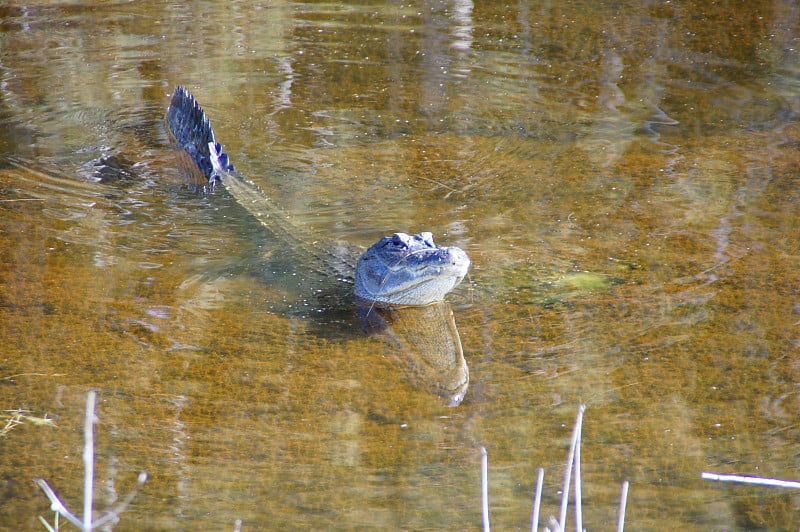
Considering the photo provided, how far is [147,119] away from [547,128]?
3.14 meters

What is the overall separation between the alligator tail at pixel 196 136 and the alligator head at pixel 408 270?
1.88m

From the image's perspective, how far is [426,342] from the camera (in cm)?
394

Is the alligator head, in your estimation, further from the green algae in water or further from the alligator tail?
the alligator tail

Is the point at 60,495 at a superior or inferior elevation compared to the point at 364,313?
superior

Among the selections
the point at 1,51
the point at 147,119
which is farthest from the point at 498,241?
the point at 1,51

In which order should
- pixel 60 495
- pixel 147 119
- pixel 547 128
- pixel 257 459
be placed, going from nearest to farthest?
pixel 60 495 < pixel 257 459 < pixel 547 128 < pixel 147 119

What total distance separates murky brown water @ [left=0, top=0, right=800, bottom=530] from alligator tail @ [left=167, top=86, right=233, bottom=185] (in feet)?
0.57

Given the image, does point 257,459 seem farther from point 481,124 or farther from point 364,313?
point 481,124

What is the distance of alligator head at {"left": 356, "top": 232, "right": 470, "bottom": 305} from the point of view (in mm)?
4027

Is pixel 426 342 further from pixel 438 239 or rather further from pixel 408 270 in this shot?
pixel 438 239

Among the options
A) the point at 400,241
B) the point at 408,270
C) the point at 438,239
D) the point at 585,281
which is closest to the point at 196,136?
the point at 438,239

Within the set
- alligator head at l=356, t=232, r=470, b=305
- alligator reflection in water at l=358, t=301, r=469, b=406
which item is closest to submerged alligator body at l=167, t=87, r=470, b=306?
alligator head at l=356, t=232, r=470, b=305

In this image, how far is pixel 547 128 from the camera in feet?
20.9

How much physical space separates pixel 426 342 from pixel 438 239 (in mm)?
1000
